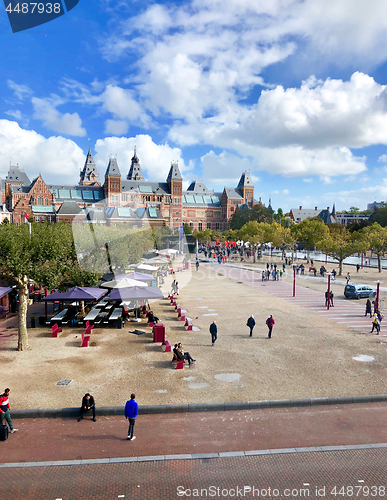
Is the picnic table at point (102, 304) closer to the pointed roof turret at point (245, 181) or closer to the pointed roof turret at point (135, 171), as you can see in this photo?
the pointed roof turret at point (135, 171)

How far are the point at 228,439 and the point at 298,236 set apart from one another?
6061 cm

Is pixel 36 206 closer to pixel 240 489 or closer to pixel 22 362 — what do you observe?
pixel 22 362

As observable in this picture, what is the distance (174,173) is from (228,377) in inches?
5669

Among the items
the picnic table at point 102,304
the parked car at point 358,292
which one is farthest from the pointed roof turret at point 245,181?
the picnic table at point 102,304

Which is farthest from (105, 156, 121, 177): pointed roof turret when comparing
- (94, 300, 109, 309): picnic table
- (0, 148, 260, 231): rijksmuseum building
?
(94, 300, 109, 309): picnic table

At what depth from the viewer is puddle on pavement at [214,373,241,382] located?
40.9 feet

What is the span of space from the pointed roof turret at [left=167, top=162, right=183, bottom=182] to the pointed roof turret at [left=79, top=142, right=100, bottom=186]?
3637 centimetres

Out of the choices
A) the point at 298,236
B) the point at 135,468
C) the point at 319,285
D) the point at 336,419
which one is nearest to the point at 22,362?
the point at 135,468

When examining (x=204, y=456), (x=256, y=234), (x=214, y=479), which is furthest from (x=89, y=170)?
(x=214, y=479)

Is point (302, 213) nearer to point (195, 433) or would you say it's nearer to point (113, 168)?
point (113, 168)

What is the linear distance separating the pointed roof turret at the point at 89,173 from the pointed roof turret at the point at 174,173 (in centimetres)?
3637

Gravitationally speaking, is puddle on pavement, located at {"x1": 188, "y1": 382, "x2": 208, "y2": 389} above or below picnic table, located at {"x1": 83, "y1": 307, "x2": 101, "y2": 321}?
below

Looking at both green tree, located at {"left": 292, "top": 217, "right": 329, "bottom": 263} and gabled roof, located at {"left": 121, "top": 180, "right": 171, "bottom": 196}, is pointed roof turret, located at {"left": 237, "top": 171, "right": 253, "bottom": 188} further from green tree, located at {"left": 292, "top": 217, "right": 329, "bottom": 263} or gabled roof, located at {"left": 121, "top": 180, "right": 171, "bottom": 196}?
green tree, located at {"left": 292, "top": 217, "right": 329, "bottom": 263}

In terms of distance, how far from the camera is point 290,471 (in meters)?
7.66
